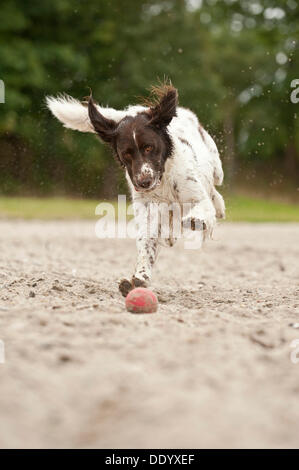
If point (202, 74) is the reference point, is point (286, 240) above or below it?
below

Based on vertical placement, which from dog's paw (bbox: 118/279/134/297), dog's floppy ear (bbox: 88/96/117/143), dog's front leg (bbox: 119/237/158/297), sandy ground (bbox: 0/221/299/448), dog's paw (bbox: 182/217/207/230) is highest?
dog's floppy ear (bbox: 88/96/117/143)

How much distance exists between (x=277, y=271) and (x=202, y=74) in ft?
66.0

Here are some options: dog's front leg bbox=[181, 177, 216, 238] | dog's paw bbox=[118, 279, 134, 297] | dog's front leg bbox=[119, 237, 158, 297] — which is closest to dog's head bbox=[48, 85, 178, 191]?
dog's front leg bbox=[181, 177, 216, 238]

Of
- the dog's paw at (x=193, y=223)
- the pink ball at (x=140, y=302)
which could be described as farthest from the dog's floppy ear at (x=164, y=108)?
the pink ball at (x=140, y=302)

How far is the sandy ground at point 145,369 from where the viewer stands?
7.18ft

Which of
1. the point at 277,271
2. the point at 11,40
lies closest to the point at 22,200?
the point at 11,40

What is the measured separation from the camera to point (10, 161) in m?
22.9

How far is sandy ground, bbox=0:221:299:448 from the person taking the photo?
2189 millimetres

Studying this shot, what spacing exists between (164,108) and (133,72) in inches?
787

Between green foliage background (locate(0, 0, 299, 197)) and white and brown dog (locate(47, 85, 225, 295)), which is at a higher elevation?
green foliage background (locate(0, 0, 299, 197))

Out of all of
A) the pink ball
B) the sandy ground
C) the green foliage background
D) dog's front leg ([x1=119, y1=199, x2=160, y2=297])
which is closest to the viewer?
the sandy ground

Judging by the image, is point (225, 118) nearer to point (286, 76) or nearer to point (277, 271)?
point (286, 76)

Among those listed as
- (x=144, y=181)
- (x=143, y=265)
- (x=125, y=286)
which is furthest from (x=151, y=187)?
(x=125, y=286)

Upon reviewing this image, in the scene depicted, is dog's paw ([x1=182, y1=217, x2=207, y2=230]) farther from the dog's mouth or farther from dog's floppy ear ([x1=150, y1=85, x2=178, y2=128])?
dog's floppy ear ([x1=150, y1=85, x2=178, y2=128])
